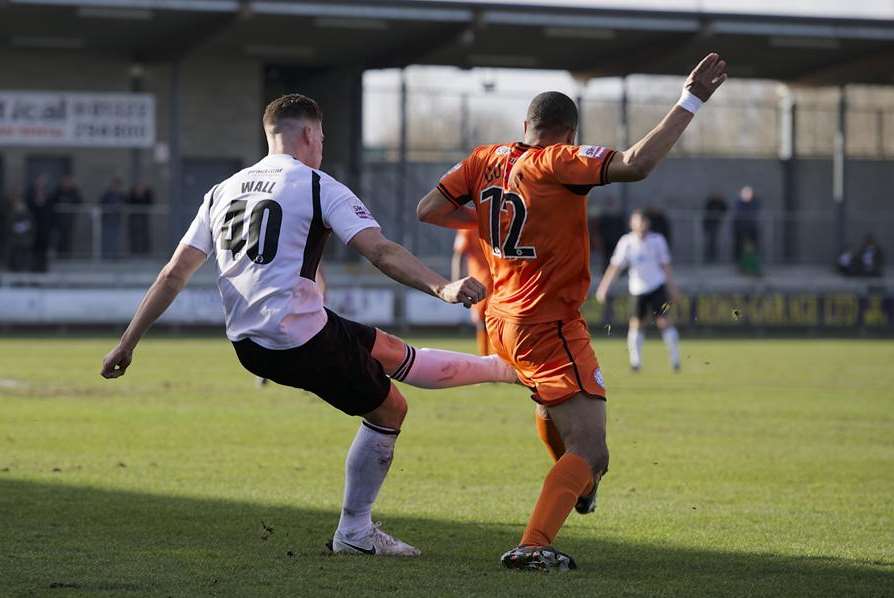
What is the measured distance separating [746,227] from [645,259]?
16607mm

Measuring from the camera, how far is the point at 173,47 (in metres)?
35.7

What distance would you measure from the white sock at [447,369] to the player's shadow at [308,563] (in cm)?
84

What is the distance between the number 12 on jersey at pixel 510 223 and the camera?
23.0 feet

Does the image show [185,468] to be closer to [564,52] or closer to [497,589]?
[497,589]

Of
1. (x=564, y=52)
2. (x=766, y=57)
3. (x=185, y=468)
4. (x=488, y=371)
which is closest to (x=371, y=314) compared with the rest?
(x=564, y=52)

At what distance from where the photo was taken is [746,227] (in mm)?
36938

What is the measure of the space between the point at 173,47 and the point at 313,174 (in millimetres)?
30055

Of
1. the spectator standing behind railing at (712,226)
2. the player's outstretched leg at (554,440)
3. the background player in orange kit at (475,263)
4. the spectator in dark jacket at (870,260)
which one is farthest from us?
the spectator in dark jacket at (870,260)

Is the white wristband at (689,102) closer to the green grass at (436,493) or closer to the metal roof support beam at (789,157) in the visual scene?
the green grass at (436,493)

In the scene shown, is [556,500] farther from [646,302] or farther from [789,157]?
[789,157]

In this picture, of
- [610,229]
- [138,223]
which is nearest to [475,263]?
[138,223]

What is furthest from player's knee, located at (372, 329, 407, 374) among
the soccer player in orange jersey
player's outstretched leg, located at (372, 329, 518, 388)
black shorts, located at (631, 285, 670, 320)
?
black shorts, located at (631, 285, 670, 320)

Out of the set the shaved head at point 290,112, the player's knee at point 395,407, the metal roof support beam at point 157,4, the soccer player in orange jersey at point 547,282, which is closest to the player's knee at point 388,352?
the player's knee at point 395,407

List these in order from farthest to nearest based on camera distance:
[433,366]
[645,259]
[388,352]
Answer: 1. [645,259]
2. [433,366]
3. [388,352]
